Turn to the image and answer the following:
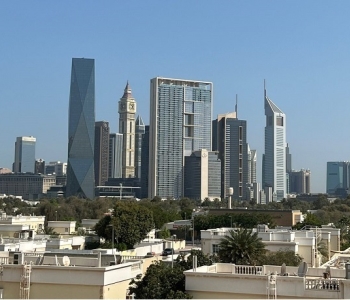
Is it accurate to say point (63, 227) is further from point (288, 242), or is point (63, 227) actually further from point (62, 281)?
point (62, 281)

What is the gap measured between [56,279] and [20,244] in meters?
13.7

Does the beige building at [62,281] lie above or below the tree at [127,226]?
below

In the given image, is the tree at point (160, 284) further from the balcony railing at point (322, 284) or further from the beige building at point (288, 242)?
the beige building at point (288, 242)

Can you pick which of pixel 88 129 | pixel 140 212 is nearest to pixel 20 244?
pixel 140 212

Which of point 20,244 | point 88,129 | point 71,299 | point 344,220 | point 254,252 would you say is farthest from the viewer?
point 88,129

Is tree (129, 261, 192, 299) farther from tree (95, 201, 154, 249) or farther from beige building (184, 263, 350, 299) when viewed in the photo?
tree (95, 201, 154, 249)

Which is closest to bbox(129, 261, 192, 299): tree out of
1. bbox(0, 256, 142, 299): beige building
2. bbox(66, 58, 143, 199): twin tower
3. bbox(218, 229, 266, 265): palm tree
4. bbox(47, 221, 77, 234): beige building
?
bbox(0, 256, 142, 299): beige building

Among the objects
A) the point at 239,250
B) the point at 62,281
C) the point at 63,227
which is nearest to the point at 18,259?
the point at 62,281

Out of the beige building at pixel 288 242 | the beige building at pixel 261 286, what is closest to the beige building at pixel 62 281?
the beige building at pixel 261 286

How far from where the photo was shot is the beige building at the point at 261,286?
14.4 metres

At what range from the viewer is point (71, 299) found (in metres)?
15.2

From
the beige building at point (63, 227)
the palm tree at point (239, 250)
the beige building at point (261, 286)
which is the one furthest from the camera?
the beige building at point (63, 227)

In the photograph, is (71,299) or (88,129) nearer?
(71,299)

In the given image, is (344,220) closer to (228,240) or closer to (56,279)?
(228,240)
